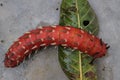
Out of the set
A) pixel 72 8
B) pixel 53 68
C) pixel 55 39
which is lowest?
pixel 53 68

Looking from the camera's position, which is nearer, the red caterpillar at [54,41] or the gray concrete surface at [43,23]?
the red caterpillar at [54,41]

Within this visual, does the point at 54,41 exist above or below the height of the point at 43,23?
below

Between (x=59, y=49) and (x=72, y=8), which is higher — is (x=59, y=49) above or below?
below

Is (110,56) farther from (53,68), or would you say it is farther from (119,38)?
(53,68)

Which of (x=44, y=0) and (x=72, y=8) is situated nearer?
(x=72, y=8)

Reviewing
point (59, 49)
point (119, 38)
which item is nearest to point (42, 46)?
point (59, 49)
